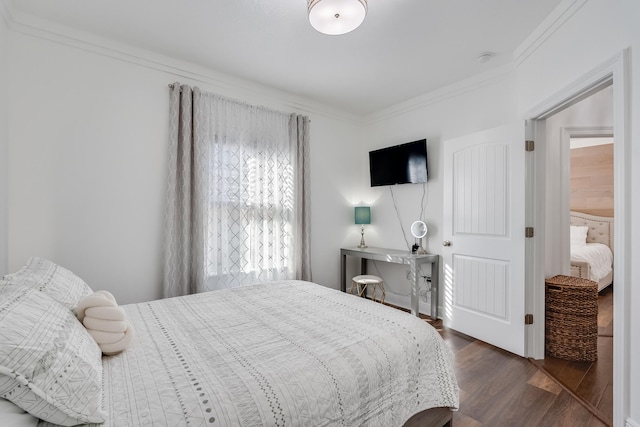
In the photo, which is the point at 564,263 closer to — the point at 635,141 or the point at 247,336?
the point at 635,141

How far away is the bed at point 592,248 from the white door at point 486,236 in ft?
6.38

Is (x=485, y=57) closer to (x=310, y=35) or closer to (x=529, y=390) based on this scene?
(x=310, y=35)

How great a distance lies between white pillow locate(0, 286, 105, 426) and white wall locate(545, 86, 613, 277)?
3.49 m

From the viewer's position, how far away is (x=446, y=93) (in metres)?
3.43

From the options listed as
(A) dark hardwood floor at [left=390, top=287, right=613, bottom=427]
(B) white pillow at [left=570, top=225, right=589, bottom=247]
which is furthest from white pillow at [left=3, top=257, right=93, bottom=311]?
(B) white pillow at [left=570, top=225, right=589, bottom=247]

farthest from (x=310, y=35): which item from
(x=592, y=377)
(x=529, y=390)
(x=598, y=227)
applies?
(x=598, y=227)

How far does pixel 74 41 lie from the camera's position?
7.93 feet

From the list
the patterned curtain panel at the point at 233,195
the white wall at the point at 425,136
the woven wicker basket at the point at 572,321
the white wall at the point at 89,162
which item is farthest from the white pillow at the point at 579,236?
the white wall at the point at 89,162

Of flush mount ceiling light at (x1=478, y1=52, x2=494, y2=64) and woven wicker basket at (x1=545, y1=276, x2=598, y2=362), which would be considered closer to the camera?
woven wicker basket at (x1=545, y1=276, x2=598, y2=362)

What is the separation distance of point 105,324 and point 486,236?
299 cm

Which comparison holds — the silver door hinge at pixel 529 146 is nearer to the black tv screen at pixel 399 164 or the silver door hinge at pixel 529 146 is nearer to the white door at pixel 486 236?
the white door at pixel 486 236

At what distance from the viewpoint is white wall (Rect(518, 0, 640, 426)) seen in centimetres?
149

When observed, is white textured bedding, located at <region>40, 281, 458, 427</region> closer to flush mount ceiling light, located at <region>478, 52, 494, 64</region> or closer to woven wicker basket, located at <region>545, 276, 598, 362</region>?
woven wicker basket, located at <region>545, 276, 598, 362</region>

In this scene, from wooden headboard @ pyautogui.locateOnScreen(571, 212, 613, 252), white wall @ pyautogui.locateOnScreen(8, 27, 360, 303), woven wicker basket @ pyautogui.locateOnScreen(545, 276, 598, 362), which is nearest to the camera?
white wall @ pyautogui.locateOnScreen(8, 27, 360, 303)
